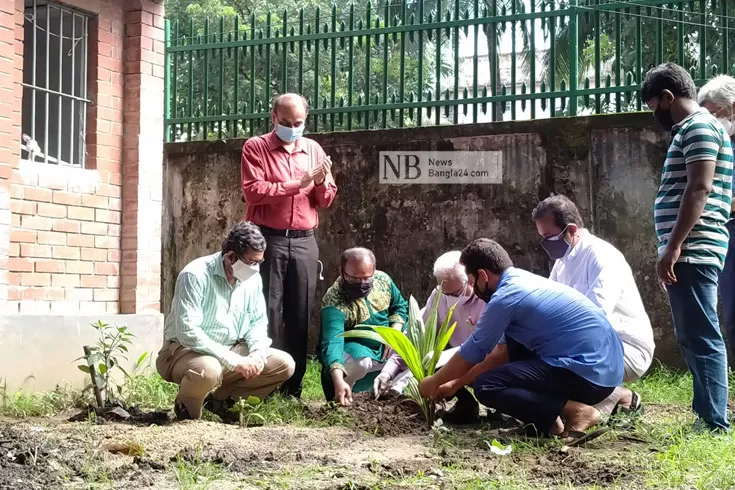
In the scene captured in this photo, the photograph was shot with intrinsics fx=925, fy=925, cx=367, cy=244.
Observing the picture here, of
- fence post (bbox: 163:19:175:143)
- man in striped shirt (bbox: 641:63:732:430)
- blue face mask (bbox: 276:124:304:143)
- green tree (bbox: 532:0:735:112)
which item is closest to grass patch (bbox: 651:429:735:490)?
man in striped shirt (bbox: 641:63:732:430)

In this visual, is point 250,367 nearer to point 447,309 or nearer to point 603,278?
point 447,309

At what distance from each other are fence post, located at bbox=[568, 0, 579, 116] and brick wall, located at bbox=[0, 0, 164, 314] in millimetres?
3415

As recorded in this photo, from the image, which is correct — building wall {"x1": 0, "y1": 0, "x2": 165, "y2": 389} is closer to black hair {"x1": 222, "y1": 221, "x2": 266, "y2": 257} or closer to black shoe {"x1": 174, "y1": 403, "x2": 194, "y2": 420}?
black shoe {"x1": 174, "y1": 403, "x2": 194, "y2": 420}

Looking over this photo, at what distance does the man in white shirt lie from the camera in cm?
552

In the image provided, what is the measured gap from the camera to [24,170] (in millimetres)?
6621

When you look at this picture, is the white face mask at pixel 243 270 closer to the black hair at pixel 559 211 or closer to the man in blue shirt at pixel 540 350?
the man in blue shirt at pixel 540 350

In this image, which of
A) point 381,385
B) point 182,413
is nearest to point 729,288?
point 381,385

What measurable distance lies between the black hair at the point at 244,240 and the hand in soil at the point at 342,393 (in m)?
1.04

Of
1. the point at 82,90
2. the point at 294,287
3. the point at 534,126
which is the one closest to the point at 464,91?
the point at 534,126

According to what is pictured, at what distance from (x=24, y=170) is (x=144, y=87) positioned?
1.30 m

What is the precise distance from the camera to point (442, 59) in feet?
27.2

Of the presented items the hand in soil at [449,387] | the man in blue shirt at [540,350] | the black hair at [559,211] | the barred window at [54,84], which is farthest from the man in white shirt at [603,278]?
the barred window at [54,84]

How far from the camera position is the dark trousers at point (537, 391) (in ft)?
16.2
